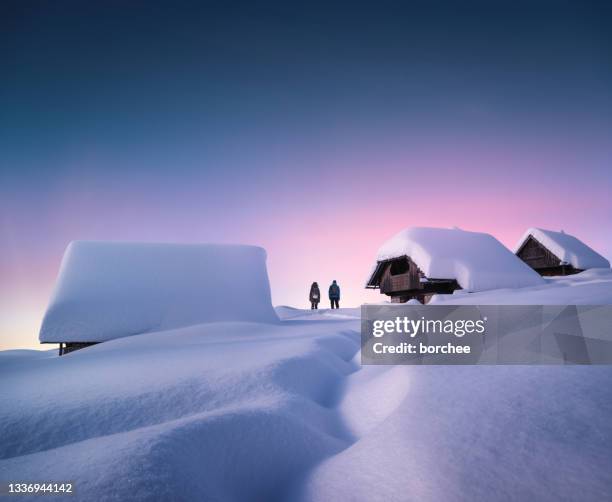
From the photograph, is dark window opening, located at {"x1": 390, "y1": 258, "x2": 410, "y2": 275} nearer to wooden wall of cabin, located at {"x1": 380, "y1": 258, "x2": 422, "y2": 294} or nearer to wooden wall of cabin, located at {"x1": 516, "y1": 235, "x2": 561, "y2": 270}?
wooden wall of cabin, located at {"x1": 380, "y1": 258, "x2": 422, "y2": 294}

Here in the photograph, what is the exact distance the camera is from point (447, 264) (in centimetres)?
1234

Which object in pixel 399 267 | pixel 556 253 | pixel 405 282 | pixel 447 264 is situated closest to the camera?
pixel 447 264

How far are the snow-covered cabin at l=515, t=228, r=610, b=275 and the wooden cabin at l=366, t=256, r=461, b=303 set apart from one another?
33.2ft

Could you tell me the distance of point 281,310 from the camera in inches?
731

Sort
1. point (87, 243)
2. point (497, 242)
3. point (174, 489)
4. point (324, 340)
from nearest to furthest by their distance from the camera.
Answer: point (174, 489)
point (324, 340)
point (87, 243)
point (497, 242)

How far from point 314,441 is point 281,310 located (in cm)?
1689

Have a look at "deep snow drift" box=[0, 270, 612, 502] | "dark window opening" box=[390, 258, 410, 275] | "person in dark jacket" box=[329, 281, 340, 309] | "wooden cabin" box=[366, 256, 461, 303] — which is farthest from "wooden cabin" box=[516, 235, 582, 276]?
"deep snow drift" box=[0, 270, 612, 502]

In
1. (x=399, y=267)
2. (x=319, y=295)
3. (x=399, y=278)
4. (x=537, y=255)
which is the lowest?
(x=319, y=295)

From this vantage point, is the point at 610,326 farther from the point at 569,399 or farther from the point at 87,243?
the point at 87,243

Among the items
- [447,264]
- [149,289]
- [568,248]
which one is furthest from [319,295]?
[568,248]

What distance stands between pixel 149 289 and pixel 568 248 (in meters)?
22.9

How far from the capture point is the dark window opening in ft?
53.6

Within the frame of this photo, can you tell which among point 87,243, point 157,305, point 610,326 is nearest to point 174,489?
point 610,326

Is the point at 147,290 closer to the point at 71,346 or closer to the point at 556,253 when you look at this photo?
the point at 71,346
